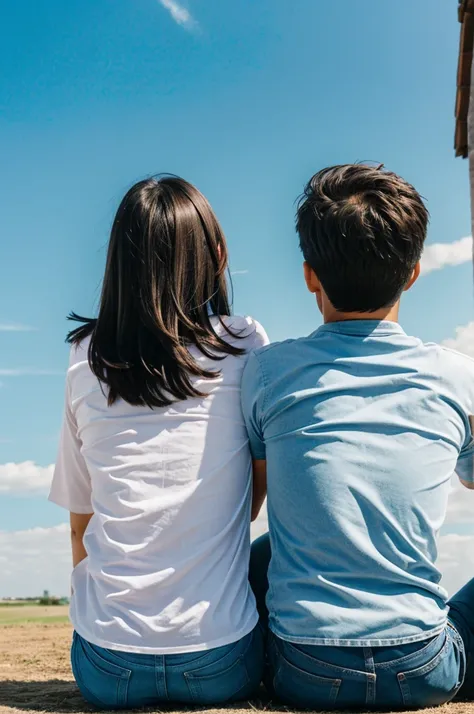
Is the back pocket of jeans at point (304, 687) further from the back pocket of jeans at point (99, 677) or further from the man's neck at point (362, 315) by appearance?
the man's neck at point (362, 315)

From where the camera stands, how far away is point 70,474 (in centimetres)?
300

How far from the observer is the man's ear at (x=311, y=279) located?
2.76m

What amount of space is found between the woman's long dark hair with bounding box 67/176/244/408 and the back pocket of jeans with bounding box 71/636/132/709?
0.86 m

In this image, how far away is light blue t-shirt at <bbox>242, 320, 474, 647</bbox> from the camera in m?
2.40

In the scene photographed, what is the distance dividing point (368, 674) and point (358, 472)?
0.61 meters

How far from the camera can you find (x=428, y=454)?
254cm

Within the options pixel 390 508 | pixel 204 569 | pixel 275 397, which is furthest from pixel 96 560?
pixel 390 508

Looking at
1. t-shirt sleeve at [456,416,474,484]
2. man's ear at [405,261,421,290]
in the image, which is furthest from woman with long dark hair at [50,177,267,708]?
t-shirt sleeve at [456,416,474,484]

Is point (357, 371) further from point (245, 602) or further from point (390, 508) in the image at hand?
point (245, 602)

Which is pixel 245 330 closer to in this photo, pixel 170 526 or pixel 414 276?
pixel 414 276

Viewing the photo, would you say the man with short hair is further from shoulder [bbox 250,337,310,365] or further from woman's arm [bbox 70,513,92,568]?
woman's arm [bbox 70,513,92,568]

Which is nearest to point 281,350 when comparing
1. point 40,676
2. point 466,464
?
point 466,464

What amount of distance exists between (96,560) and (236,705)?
66 cm

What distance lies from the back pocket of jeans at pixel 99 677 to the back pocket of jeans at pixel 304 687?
505 millimetres
